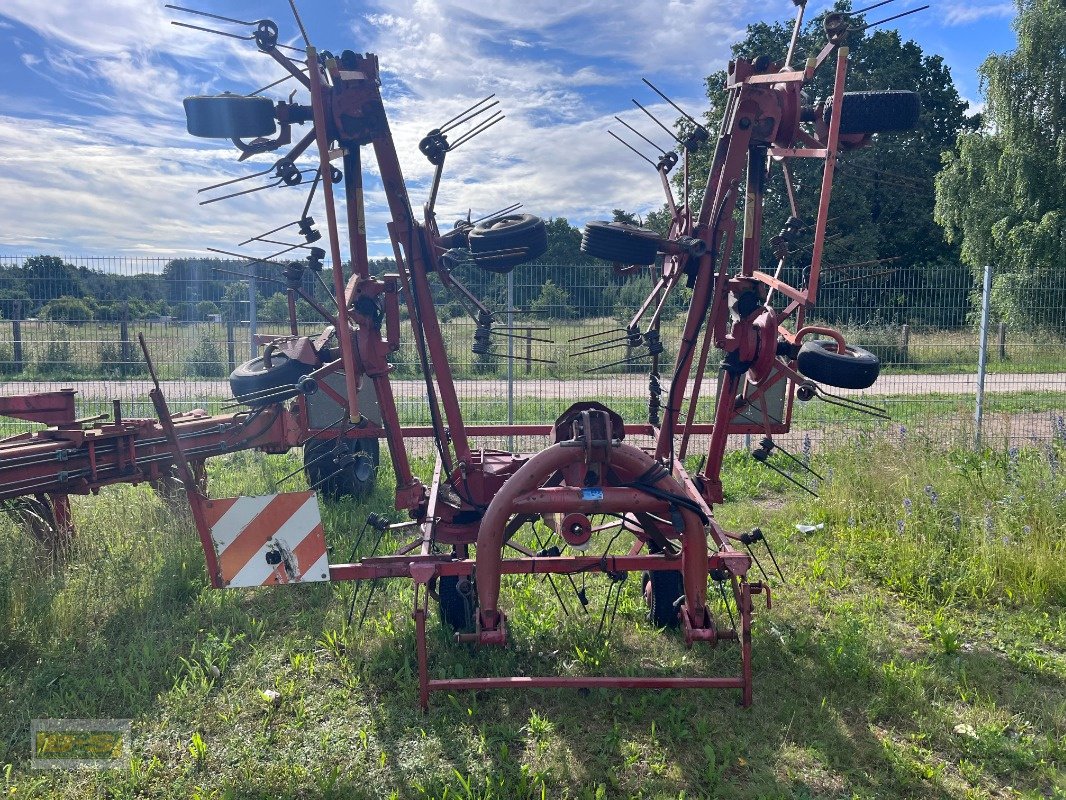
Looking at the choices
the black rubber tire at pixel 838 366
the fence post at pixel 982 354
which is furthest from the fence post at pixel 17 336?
the fence post at pixel 982 354

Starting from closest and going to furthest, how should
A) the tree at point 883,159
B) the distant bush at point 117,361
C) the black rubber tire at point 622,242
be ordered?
the black rubber tire at point 622,242 → the distant bush at point 117,361 → the tree at point 883,159

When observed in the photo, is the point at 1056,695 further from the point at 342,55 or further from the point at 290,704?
the point at 342,55

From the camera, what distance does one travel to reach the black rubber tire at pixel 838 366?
389 cm

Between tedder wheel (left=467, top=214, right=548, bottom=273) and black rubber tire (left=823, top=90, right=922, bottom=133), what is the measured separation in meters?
1.76

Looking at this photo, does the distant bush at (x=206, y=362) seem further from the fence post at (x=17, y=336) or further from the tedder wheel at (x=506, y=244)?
the tedder wheel at (x=506, y=244)

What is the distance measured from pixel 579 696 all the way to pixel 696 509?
118cm

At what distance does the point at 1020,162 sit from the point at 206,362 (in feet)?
78.2

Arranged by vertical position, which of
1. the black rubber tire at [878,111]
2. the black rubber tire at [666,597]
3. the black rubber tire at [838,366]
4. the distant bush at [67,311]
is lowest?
the black rubber tire at [666,597]

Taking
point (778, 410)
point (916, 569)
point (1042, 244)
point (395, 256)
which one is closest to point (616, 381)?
point (778, 410)

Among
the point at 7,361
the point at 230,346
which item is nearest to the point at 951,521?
the point at 230,346

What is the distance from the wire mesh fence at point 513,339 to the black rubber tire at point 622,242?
3822 millimetres

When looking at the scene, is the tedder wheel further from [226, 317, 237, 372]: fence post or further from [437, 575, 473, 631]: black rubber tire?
[226, 317, 237, 372]: fence post

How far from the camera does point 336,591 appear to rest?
4918 mm

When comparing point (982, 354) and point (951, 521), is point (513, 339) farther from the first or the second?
point (982, 354)
